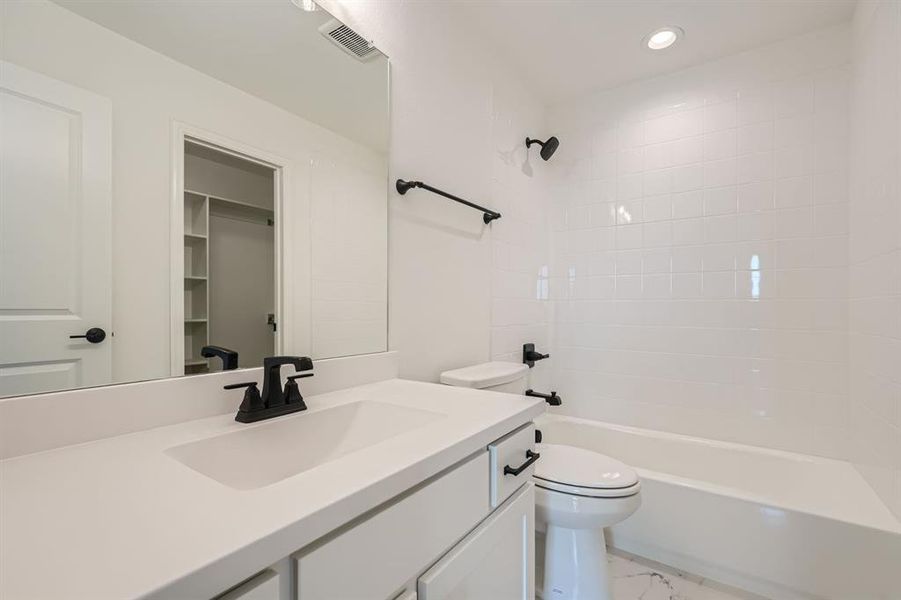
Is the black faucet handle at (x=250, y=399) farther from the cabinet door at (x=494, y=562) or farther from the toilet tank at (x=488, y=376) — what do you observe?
the toilet tank at (x=488, y=376)

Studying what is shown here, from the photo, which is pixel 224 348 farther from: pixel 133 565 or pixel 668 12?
pixel 668 12

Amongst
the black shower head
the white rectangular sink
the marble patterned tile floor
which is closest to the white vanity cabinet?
the white rectangular sink

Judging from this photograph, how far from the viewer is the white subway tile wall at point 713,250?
6.11 feet

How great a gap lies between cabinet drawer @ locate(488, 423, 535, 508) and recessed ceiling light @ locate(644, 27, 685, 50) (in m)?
1.95

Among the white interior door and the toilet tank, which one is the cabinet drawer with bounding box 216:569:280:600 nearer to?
the white interior door

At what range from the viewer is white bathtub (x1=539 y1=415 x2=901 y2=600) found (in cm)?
134

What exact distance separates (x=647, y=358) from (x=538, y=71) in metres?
1.71

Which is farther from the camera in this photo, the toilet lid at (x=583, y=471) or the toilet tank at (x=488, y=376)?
the toilet tank at (x=488, y=376)

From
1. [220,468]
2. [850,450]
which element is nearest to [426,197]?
[220,468]

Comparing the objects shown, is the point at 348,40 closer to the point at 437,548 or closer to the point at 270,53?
the point at 270,53

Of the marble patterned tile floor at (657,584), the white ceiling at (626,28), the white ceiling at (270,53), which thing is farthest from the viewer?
the white ceiling at (626,28)

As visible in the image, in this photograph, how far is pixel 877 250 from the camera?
1.47m

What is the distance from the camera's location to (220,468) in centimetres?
75

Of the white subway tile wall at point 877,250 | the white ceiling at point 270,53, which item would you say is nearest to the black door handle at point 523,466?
the white ceiling at point 270,53
